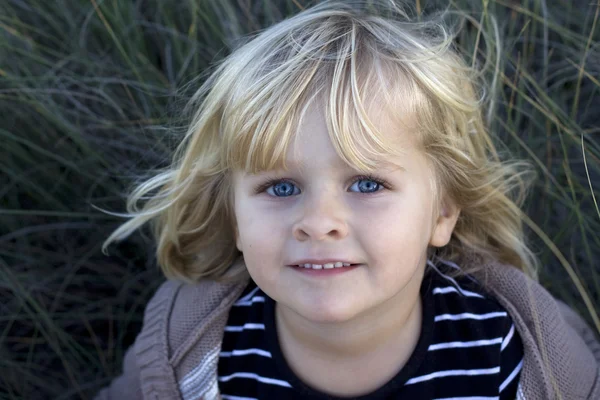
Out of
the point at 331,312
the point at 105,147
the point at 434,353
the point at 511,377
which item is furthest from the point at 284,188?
the point at 105,147

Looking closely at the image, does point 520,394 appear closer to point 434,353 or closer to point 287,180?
point 434,353

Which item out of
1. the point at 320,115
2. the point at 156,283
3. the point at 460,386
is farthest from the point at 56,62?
the point at 460,386

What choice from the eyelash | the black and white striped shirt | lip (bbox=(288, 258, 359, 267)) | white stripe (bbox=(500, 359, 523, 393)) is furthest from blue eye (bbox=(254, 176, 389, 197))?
white stripe (bbox=(500, 359, 523, 393))

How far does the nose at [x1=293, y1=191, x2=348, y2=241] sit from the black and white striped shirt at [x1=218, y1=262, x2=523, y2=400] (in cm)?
39

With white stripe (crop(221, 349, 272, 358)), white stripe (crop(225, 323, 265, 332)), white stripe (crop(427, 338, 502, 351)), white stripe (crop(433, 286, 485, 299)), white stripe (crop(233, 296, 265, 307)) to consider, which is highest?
white stripe (crop(433, 286, 485, 299))

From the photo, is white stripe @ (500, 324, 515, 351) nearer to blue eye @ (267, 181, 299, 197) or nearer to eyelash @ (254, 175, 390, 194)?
eyelash @ (254, 175, 390, 194)

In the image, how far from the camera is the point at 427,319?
5.14 feet

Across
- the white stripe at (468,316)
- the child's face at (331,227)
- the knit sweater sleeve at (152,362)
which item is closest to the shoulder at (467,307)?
the white stripe at (468,316)

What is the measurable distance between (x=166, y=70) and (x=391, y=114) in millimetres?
1009

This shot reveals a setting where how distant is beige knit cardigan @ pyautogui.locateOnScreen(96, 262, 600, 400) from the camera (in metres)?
1.47

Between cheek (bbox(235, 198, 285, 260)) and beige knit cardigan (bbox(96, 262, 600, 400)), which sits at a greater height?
cheek (bbox(235, 198, 285, 260))

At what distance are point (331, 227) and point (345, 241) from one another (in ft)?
0.15

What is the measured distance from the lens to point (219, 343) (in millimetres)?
1619

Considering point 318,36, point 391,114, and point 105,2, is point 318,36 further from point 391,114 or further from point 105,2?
point 105,2
